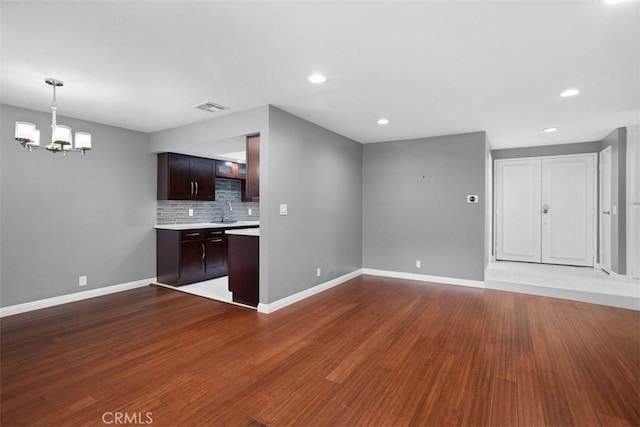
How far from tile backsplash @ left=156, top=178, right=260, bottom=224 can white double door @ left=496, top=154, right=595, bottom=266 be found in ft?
18.7

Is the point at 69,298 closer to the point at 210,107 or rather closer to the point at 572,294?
the point at 210,107

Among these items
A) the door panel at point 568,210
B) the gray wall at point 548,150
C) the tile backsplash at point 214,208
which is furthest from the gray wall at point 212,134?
the door panel at point 568,210

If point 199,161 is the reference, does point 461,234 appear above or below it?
below

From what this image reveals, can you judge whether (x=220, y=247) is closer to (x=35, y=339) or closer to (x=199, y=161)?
(x=199, y=161)

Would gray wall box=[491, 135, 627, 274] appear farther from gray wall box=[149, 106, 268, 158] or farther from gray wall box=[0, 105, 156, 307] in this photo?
gray wall box=[0, 105, 156, 307]

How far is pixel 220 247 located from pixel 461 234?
4.23 m

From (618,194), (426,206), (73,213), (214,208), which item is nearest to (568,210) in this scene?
(618,194)

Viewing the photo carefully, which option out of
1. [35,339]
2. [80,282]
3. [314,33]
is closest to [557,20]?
[314,33]

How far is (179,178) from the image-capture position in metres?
5.39

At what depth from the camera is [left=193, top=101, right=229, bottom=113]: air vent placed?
3.83 meters

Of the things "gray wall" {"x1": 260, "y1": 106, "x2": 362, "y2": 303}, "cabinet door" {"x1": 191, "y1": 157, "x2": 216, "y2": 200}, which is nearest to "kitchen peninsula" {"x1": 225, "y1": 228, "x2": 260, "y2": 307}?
"gray wall" {"x1": 260, "y1": 106, "x2": 362, "y2": 303}

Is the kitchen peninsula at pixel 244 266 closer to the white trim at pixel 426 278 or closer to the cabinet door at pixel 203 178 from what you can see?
the cabinet door at pixel 203 178

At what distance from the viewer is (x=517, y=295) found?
15.2ft

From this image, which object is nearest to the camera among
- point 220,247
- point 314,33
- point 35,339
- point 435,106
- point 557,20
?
point 557,20
